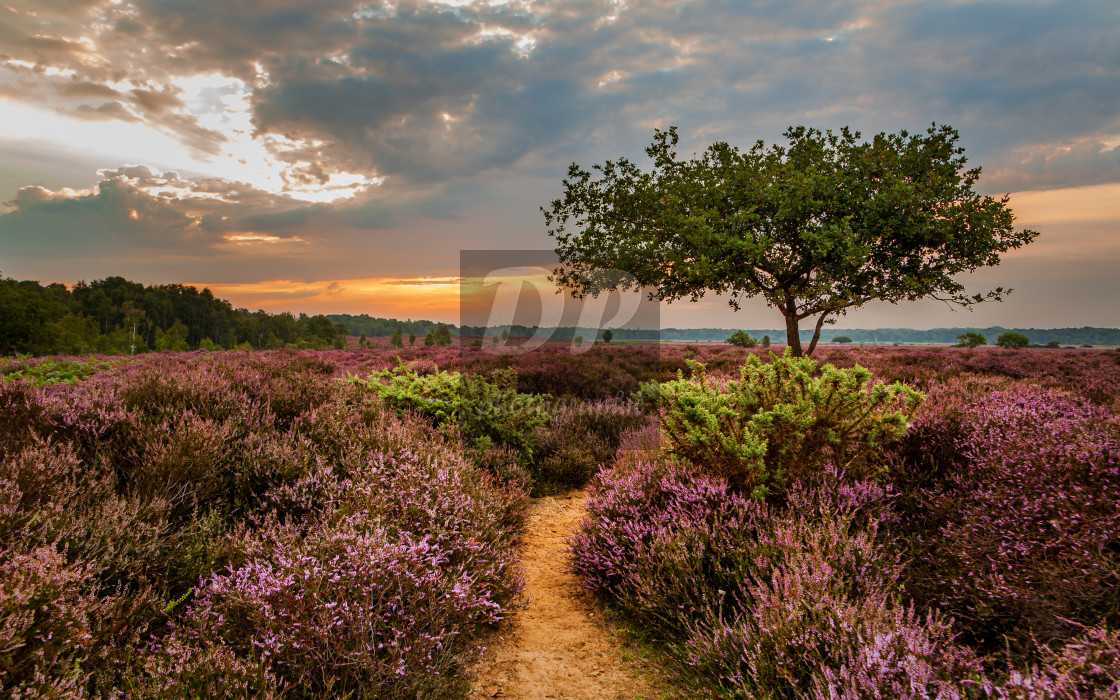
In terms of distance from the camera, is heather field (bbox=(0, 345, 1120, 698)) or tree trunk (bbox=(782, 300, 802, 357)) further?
tree trunk (bbox=(782, 300, 802, 357))

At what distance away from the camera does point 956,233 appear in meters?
11.4

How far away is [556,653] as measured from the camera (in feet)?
11.2

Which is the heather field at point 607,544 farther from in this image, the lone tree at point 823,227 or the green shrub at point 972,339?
the green shrub at point 972,339

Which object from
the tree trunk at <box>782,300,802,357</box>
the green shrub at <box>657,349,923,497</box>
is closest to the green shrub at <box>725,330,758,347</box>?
the tree trunk at <box>782,300,802,357</box>

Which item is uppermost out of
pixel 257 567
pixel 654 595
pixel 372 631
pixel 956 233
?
pixel 956 233

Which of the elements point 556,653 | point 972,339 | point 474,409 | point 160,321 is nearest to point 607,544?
point 556,653

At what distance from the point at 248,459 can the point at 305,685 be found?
7.65 feet

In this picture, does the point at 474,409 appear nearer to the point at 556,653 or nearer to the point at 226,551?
the point at 556,653

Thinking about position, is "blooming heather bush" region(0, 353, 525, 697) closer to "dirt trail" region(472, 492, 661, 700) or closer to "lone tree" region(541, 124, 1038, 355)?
"dirt trail" region(472, 492, 661, 700)

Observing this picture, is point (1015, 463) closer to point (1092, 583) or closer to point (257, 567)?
point (1092, 583)

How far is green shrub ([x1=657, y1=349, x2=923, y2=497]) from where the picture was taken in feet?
13.9

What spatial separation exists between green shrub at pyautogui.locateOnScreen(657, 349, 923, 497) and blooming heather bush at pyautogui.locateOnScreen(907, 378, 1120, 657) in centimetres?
63

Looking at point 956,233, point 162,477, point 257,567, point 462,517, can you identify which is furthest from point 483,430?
point 956,233

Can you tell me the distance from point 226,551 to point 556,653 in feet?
7.39
